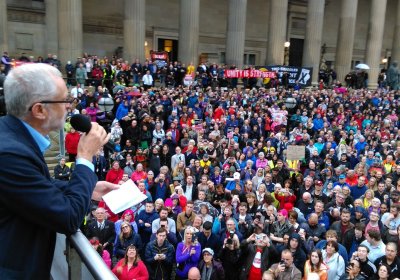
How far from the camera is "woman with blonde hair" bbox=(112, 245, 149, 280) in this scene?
6512 millimetres

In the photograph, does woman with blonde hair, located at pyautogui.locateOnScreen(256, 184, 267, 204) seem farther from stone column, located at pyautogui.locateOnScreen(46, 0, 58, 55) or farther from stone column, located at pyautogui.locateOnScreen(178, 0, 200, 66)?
stone column, located at pyautogui.locateOnScreen(46, 0, 58, 55)

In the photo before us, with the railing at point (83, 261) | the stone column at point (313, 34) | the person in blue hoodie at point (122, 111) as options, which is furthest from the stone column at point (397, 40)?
the railing at point (83, 261)

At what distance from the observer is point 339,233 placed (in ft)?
27.7

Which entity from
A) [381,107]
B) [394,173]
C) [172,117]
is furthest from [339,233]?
[381,107]

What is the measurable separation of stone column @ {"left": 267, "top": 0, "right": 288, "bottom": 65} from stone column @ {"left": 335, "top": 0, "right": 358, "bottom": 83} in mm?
6090

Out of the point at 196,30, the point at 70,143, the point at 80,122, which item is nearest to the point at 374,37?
the point at 196,30

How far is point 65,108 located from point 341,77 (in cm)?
3335

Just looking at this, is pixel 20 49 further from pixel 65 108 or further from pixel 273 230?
pixel 65 108

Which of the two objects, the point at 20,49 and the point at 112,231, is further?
the point at 20,49

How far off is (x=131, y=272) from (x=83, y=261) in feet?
17.0

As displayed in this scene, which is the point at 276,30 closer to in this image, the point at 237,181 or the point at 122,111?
the point at 122,111

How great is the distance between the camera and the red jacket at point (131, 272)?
6.49 metres

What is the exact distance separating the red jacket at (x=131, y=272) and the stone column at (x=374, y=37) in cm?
3152

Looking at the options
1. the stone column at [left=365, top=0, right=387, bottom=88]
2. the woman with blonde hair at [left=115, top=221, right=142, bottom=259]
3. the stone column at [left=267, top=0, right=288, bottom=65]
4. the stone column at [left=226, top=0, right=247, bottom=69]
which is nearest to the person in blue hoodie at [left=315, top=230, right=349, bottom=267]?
the woman with blonde hair at [left=115, top=221, right=142, bottom=259]
